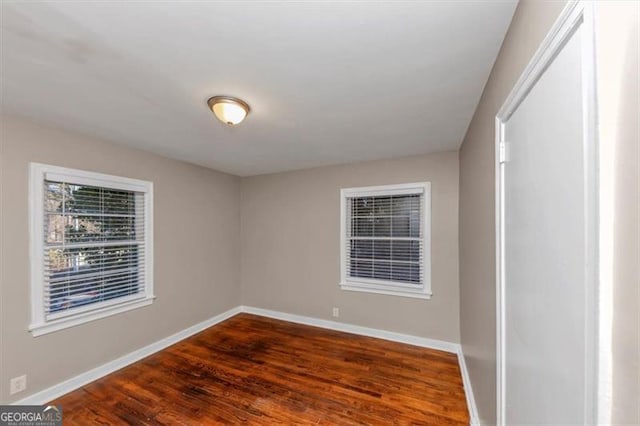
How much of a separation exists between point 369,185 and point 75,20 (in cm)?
304

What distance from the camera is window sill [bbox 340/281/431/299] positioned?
3.23 m

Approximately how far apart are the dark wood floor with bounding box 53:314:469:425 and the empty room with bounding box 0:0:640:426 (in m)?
0.02

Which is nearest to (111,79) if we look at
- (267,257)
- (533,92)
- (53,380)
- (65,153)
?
(65,153)

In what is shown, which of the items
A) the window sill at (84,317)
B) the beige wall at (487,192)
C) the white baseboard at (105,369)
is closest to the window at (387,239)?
the beige wall at (487,192)

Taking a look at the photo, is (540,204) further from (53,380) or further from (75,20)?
(53,380)

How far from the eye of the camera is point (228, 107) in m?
1.83

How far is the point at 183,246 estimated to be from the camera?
354 centimetres

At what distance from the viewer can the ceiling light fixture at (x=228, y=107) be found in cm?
181

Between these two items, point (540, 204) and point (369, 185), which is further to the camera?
point (369, 185)

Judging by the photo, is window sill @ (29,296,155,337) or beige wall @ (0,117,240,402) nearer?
beige wall @ (0,117,240,402)

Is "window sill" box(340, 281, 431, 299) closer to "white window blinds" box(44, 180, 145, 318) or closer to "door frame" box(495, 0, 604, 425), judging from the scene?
"white window blinds" box(44, 180, 145, 318)

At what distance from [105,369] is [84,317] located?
61 cm

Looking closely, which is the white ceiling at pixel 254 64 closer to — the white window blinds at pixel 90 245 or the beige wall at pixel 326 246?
the white window blinds at pixel 90 245

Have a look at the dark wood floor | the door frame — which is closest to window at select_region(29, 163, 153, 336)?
the dark wood floor
